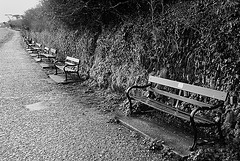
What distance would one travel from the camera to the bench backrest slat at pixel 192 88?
341 cm

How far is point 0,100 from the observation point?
6.25 m

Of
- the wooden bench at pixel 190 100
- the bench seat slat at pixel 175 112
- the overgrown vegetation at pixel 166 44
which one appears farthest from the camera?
the overgrown vegetation at pixel 166 44

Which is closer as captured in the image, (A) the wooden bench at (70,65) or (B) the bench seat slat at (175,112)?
(B) the bench seat slat at (175,112)

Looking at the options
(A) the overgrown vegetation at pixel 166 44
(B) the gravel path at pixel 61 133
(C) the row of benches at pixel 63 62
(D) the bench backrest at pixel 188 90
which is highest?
(A) the overgrown vegetation at pixel 166 44

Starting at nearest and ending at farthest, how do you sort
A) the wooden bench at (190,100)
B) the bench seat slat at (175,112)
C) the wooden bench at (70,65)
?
the wooden bench at (190,100)
the bench seat slat at (175,112)
the wooden bench at (70,65)

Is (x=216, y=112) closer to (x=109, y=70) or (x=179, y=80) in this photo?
(x=179, y=80)

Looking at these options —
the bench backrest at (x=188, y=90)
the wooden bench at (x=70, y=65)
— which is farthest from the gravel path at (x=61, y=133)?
the wooden bench at (x=70, y=65)

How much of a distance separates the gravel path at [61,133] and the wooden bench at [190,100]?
0.71m

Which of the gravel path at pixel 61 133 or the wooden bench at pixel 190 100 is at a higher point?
the wooden bench at pixel 190 100

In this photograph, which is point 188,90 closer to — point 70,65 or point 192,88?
point 192,88

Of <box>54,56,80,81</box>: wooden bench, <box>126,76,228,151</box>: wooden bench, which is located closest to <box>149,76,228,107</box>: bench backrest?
<box>126,76,228,151</box>: wooden bench

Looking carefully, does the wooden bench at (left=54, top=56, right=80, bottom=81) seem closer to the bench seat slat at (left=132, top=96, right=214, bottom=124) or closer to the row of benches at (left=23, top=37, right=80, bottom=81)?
the row of benches at (left=23, top=37, right=80, bottom=81)

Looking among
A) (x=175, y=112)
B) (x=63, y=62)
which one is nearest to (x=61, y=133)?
(x=175, y=112)

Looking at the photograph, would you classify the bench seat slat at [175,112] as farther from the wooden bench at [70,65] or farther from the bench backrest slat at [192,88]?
the wooden bench at [70,65]
